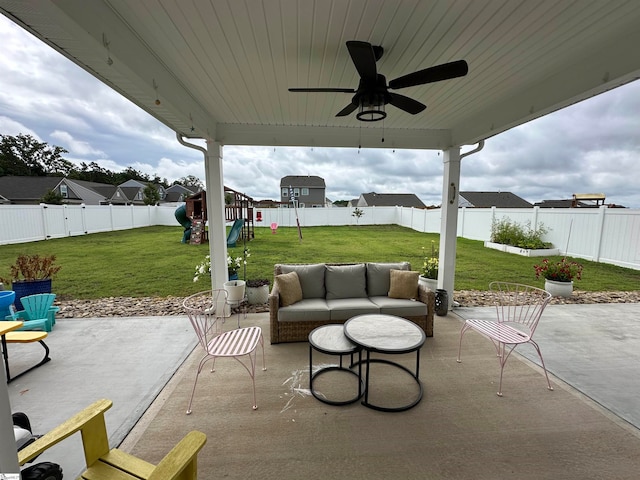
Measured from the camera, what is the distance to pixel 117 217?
45.8ft

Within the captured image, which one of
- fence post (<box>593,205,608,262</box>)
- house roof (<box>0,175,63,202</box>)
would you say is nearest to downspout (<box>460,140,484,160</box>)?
fence post (<box>593,205,608,262</box>)

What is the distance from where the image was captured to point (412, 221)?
50.8 ft

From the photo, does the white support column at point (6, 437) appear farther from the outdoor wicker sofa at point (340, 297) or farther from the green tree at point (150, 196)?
the green tree at point (150, 196)

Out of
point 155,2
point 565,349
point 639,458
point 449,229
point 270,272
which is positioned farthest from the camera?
point 270,272

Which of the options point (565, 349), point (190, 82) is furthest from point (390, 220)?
point (190, 82)

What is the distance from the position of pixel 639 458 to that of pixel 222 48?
4.10m

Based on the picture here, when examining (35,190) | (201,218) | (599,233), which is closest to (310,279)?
(599,233)

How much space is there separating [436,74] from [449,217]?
2960 mm

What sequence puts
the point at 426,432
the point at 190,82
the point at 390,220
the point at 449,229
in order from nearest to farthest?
the point at 426,432 → the point at 190,82 → the point at 449,229 → the point at 390,220

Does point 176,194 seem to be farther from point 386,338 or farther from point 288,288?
point 386,338

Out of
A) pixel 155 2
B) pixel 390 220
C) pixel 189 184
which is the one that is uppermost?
pixel 189 184

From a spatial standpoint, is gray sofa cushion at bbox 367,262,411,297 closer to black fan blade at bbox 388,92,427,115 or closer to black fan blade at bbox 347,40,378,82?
black fan blade at bbox 388,92,427,115

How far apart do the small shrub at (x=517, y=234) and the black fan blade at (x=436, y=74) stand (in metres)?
8.53

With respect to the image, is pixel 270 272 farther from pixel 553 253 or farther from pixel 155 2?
pixel 553 253
